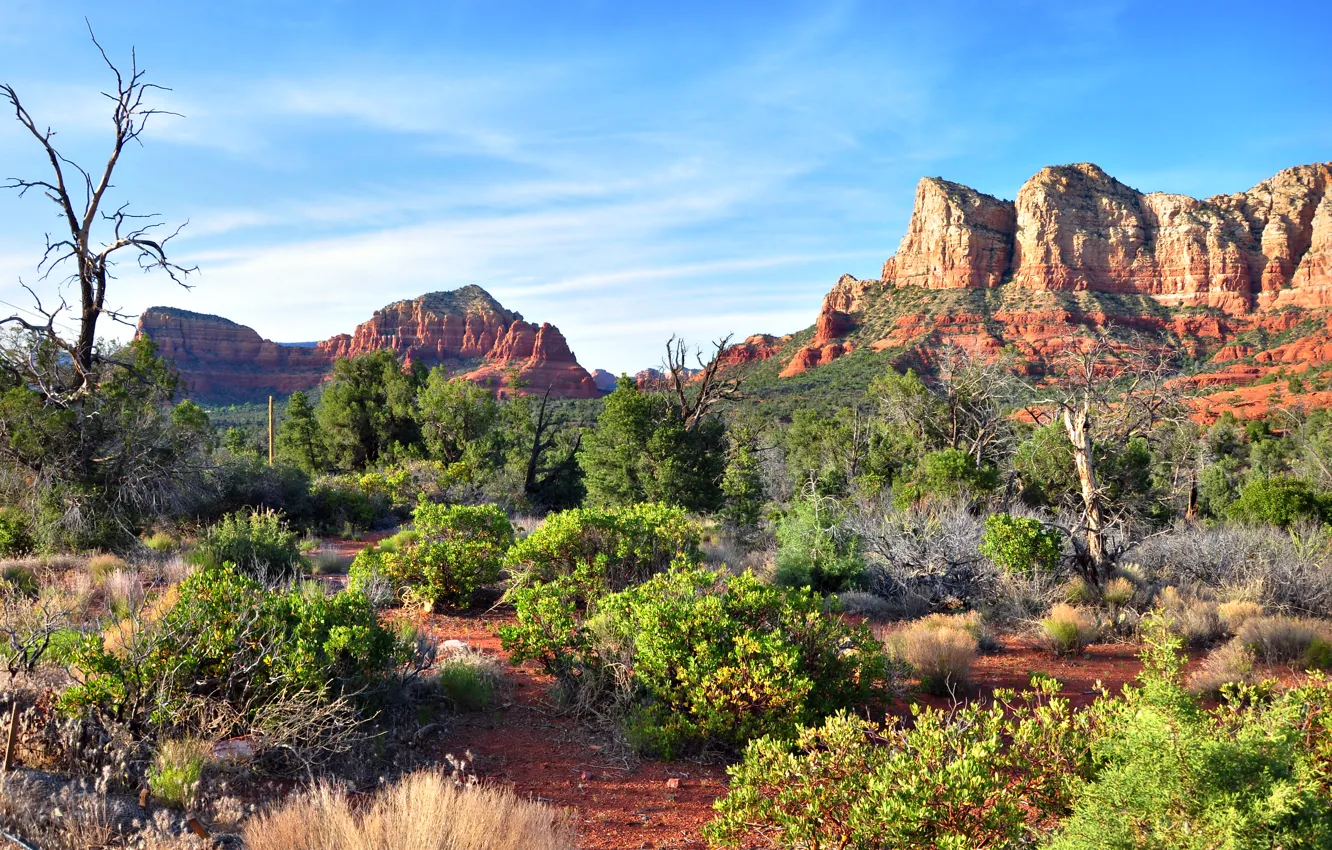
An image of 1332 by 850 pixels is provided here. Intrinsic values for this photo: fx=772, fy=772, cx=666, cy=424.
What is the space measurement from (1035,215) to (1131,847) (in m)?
104

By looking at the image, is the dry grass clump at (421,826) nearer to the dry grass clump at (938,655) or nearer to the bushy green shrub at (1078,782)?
the bushy green shrub at (1078,782)

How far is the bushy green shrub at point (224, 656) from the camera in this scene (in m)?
4.42

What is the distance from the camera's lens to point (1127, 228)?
92.1m

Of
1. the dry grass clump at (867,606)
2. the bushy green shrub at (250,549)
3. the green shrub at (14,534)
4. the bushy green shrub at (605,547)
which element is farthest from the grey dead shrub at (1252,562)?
the green shrub at (14,534)

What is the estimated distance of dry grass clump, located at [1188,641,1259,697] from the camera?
6.57m

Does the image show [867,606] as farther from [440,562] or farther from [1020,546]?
[440,562]

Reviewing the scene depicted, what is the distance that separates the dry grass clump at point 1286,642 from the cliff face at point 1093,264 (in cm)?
6454

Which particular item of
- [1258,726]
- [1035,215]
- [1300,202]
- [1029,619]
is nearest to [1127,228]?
[1035,215]

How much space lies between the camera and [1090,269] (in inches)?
3526

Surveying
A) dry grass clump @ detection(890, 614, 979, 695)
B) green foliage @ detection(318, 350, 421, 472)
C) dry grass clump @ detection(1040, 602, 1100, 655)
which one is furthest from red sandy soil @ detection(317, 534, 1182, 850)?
green foliage @ detection(318, 350, 421, 472)

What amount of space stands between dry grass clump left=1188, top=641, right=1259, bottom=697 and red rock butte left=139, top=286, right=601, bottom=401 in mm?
93334

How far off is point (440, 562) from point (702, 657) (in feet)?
14.9

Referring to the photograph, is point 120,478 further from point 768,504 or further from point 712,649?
point 768,504

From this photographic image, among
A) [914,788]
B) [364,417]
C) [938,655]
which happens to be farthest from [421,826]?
[364,417]
